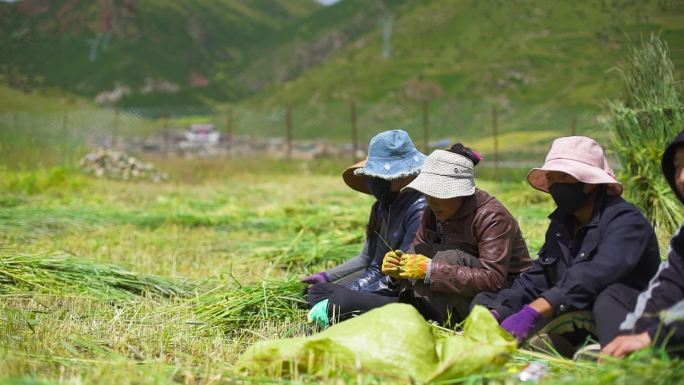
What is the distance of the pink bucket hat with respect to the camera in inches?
133

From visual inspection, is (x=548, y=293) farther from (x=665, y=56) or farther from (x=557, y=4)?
(x=557, y=4)

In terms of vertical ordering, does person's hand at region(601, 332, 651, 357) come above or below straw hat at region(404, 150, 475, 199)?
below

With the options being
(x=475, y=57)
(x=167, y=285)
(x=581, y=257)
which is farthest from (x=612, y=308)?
(x=475, y=57)

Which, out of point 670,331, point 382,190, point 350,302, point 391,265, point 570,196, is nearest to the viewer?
point 670,331

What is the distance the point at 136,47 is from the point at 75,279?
75560mm

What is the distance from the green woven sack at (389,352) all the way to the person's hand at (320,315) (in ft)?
2.85

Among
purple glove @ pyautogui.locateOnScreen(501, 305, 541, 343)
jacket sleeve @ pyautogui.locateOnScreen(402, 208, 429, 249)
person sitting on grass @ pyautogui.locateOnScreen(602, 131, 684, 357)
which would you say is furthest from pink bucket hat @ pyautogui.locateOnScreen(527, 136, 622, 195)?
jacket sleeve @ pyautogui.locateOnScreen(402, 208, 429, 249)

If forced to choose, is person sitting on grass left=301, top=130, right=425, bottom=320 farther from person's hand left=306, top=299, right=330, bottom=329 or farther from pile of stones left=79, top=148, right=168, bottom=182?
pile of stones left=79, top=148, right=168, bottom=182

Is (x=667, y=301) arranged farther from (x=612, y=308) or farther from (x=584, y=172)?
(x=584, y=172)

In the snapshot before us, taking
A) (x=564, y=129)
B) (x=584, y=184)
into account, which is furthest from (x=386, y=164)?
(x=564, y=129)

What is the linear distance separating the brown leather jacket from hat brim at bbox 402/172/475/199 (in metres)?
0.11

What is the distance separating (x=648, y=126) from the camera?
5.97m

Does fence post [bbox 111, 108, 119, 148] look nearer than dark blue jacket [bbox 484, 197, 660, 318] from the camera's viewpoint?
No

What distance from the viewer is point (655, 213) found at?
5820 millimetres
